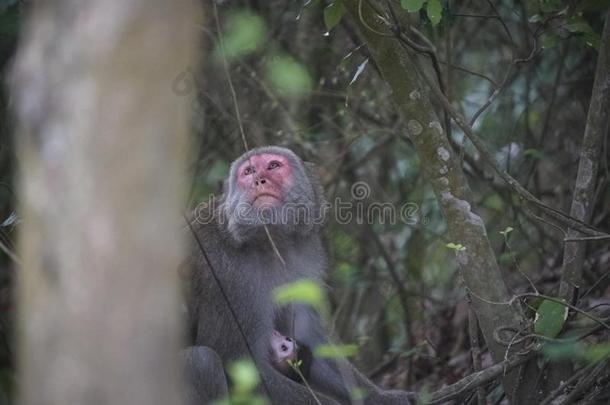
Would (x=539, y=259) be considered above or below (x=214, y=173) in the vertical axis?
below

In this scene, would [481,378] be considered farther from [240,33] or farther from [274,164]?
[240,33]

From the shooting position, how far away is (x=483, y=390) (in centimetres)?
512

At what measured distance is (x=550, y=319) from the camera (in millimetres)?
4711

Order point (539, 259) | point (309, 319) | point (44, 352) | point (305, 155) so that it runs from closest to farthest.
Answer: point (44, 352) → point (309, 319) → point (539, 259) → point (305, 155)

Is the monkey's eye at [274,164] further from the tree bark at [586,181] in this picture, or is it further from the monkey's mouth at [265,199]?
the tree bark at [586,181]

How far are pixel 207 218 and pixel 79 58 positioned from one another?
394 cm

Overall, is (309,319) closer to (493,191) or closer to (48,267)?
(493,191)

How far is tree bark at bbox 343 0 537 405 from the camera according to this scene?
16.4 ft

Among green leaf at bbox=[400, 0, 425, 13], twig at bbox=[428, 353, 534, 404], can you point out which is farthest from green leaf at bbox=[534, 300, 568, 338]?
green leaf at bbox=[400, 0, 425, 13]

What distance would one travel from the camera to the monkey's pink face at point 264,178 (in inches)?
235

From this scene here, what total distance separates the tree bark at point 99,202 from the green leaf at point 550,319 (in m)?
2.82

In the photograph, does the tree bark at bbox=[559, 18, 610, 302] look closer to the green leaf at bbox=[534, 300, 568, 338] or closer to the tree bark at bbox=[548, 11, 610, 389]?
the tree bark at bbox=[548, 11, 610, 389]

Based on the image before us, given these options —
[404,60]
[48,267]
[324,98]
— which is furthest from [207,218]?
[48,267]

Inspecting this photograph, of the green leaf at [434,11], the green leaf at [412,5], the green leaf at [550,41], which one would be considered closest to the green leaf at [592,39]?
the green leaf at [550,41]
